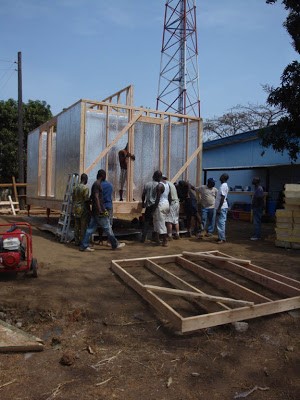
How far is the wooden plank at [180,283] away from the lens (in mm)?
4859

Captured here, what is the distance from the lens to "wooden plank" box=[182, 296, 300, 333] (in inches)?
159

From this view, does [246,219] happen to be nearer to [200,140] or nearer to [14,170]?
[200,140]

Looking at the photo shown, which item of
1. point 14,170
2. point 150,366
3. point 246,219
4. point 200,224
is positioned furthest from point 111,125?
point 14,170

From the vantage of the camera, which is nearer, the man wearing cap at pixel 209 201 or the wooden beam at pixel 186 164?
the man wearing cap at pixel 209 201

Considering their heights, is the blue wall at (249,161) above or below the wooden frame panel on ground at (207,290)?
above

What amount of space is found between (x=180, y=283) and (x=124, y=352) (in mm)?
2035

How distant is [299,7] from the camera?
10773 mm

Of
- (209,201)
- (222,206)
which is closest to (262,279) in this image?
(222,206)

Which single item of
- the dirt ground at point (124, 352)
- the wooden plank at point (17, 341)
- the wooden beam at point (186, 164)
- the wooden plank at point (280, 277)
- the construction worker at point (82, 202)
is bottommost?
the dirt ground at point (124, 352)

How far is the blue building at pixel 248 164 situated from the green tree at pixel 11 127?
10.9 m

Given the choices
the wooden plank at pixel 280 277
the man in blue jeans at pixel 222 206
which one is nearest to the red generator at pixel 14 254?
the wooden plank at pixel 280 277

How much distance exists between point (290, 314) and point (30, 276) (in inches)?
156

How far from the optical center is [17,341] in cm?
374

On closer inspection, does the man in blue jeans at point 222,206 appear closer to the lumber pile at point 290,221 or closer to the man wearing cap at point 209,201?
the man wearing cap at point 209,201
